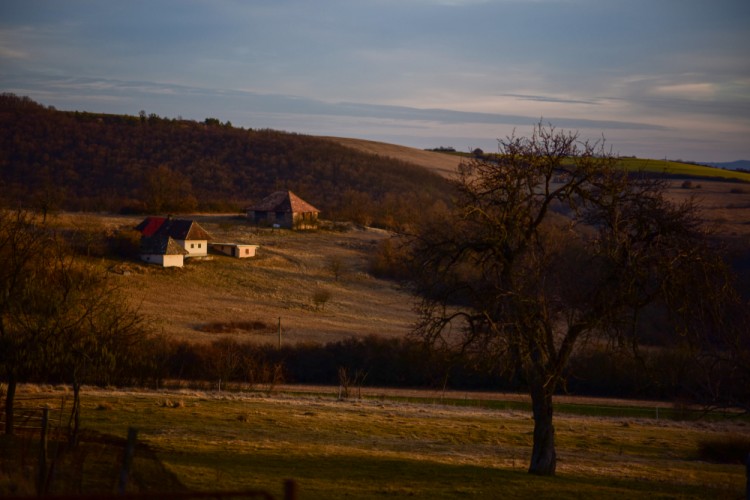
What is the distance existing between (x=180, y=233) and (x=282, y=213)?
68.3 ft

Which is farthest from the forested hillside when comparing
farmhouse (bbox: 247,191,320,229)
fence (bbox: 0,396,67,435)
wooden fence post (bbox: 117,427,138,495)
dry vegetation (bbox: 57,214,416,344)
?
wooden fence post (bbox: 117,427,138,495)

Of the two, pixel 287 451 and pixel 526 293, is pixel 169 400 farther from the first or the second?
pixel 526 293

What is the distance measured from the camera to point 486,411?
114ft

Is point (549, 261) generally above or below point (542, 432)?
above

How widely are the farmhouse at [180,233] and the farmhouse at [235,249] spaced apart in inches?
59.7

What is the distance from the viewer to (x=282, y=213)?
302 feet

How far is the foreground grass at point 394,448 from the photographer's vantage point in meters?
16.5

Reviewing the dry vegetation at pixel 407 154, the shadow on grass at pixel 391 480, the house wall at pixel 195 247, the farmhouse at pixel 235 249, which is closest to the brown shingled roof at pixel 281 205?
the farmhouse at pixel 235 249

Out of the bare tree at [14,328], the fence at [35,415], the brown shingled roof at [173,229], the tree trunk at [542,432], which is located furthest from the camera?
the brown shingled roof at [173,229]

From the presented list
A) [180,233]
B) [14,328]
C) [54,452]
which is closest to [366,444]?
[14,328]

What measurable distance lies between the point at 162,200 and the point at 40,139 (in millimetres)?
49169

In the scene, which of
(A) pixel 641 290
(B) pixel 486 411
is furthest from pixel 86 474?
(B) pixel 486 411

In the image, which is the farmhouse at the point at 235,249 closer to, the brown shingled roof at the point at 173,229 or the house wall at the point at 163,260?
the brown shingled roof at the point at 173,229

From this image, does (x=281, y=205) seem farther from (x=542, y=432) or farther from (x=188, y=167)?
(x=542, y=432)
